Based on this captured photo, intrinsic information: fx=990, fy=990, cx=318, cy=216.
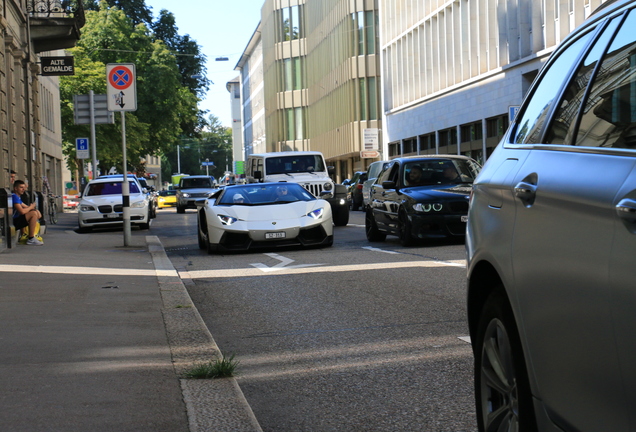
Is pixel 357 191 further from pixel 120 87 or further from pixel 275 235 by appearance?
pixel 275 235

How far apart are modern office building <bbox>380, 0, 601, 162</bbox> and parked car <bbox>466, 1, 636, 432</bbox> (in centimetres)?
2245

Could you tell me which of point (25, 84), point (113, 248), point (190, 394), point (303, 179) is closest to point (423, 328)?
point (190, 394)

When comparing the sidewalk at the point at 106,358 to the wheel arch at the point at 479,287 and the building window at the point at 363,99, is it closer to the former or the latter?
the wheel arch at the point at 479,287

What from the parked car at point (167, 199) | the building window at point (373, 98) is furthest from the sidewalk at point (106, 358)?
the building window at point (373, 98)

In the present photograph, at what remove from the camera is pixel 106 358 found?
20.7 ft

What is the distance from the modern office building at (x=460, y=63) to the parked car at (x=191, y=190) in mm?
11503

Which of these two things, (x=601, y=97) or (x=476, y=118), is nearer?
(x=601, y=97)

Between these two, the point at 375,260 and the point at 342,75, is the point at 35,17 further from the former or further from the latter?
the point at 342,75

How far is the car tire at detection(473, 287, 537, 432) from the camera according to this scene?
3268mm

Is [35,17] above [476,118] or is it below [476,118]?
above

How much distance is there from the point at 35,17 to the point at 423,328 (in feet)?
79.6

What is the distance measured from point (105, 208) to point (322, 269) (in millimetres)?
15607

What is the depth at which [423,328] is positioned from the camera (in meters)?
7.65

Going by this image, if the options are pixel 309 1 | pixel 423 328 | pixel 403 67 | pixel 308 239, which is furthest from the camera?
pixel 309 1
